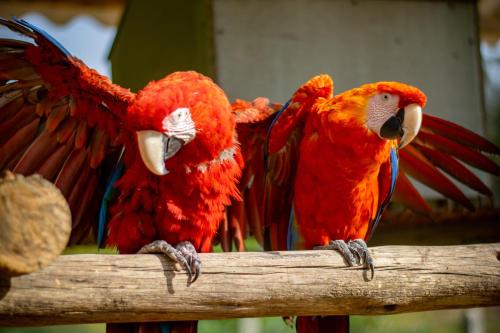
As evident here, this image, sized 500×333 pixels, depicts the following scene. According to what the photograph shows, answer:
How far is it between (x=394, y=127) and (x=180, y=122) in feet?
2.62

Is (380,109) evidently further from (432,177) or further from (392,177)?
(432,177)

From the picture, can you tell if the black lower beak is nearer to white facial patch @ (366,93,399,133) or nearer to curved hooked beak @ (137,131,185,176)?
white facial patch @ (366,93,399,133)

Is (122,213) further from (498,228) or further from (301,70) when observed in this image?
(498,228)

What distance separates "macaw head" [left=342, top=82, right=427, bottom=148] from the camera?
222cm

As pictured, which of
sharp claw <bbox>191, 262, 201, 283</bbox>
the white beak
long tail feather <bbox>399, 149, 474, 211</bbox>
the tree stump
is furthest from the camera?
long tail feather <bbox>399, 149, 474, 211</bbox>

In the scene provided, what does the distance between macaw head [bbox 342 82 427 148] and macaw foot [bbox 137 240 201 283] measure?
83cm

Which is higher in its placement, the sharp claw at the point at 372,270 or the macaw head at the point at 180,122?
the macaw head at the point at 180,122

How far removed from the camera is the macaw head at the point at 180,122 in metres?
2.00

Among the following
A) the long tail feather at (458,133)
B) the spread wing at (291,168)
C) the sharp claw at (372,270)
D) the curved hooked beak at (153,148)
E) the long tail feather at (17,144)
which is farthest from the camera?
the long tail feather at (458,133)

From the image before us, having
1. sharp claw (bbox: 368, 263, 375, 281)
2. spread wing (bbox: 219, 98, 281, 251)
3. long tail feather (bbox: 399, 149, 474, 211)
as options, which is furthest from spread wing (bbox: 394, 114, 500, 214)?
sharp claw (bbox: 368, 263, 375, 281)

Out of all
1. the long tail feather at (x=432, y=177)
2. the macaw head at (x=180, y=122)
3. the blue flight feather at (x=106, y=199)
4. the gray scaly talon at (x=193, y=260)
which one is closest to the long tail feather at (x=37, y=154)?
the blue flight feather at (x=106, y=199)

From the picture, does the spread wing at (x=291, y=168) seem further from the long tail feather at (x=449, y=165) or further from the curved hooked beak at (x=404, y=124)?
the curved hooked beak at (x=404, y=124)

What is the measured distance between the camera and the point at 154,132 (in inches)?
78.9

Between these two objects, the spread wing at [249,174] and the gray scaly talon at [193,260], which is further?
the spread wing at [249,174]
